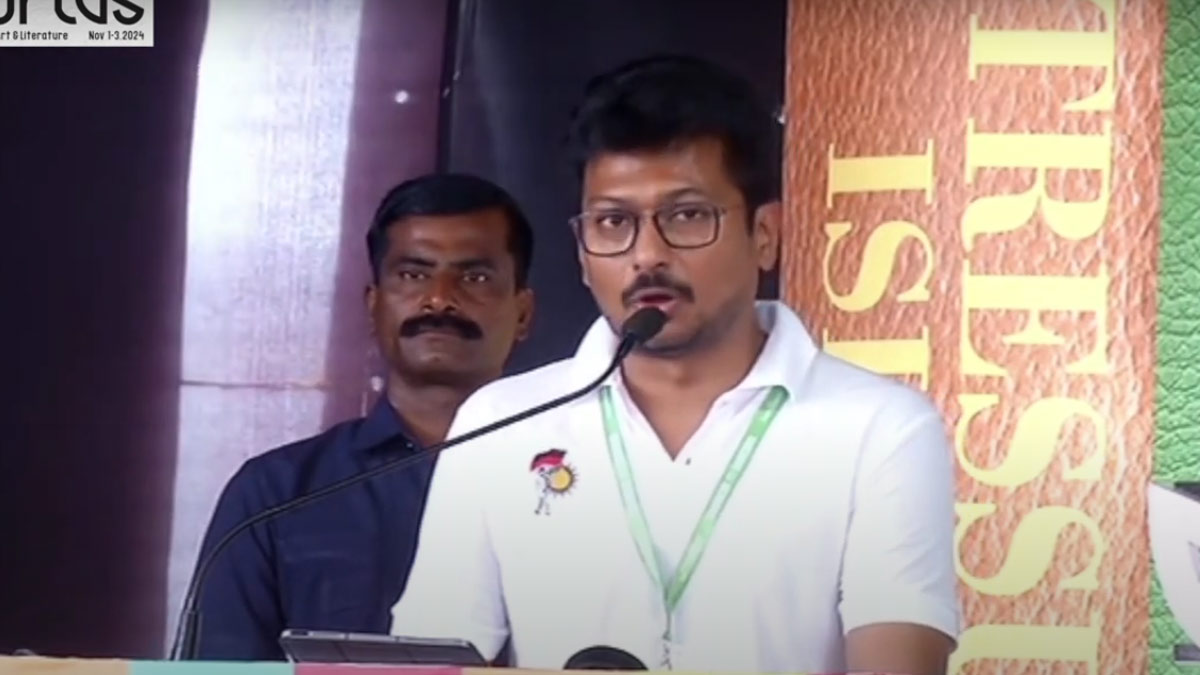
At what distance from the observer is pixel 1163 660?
2449 millimetres

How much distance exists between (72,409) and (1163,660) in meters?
1.44

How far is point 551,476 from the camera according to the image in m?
2.54

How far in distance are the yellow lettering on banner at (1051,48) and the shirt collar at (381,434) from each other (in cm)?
86

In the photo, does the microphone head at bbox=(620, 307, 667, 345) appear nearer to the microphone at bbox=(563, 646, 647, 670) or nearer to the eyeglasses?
the eyeglasses

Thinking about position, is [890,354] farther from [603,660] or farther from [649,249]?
[603,660]

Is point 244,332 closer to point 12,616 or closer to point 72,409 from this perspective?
point 72,409

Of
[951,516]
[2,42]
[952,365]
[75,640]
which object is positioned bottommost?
[75,640]

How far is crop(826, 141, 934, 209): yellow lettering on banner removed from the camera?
2514mm

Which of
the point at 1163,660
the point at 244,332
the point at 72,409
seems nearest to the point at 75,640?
the point at 72,409

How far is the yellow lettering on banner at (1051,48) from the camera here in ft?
8.23

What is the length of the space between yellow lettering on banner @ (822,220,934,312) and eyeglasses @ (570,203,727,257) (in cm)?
15

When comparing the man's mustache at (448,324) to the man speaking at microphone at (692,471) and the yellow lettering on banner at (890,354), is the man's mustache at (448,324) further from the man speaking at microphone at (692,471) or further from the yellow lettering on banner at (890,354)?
the yellow lettering on banner at (890,354)

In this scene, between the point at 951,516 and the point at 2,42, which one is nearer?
the point at 951,516

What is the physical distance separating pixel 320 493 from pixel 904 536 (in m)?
0.75
